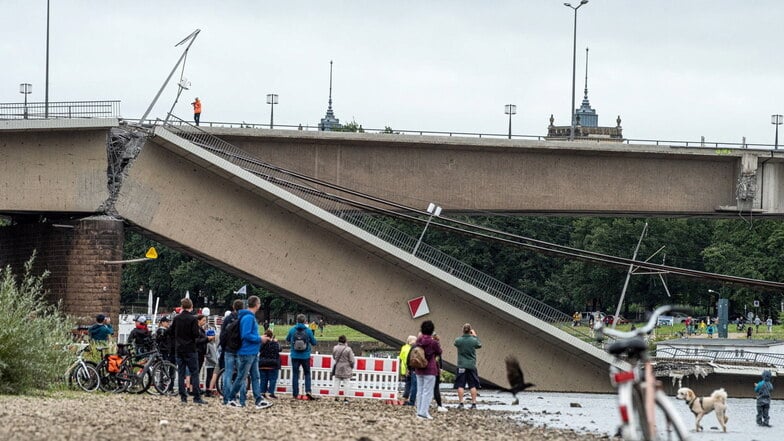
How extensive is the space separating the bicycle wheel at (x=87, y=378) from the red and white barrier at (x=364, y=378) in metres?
4.90

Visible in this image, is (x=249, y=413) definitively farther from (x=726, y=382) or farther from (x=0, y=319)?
(x=726, y=382)

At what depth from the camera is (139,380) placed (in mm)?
26688

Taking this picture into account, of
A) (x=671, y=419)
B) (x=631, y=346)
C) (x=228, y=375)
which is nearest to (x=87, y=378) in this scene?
(x=228, y=375)

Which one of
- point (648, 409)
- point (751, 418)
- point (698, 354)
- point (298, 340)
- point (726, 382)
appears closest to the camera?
point (648, 409)

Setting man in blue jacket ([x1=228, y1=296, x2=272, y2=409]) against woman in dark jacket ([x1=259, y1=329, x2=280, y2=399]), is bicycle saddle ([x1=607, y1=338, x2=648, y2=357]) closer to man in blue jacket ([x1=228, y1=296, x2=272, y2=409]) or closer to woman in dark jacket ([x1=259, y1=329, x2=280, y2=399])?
man in blue jacket ([x1=228, y1=296, x2=272, y2=409])

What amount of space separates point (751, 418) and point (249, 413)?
1719 centimetres

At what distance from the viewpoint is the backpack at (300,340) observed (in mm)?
28469

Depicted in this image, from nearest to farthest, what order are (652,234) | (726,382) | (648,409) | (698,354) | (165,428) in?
(648,409) → (165,428) → (726,382) → (698,354) → (652,234)

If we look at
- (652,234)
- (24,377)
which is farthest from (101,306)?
(652,234)

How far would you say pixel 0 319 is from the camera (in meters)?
24.9

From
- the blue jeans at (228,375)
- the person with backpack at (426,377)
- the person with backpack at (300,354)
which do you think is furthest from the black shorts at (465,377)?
the blue jeans at (228,375)

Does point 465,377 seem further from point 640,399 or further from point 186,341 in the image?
point 640,399

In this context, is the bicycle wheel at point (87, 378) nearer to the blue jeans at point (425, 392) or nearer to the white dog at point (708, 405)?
the blue jeans at point (425, 392)

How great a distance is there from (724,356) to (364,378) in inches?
1172
